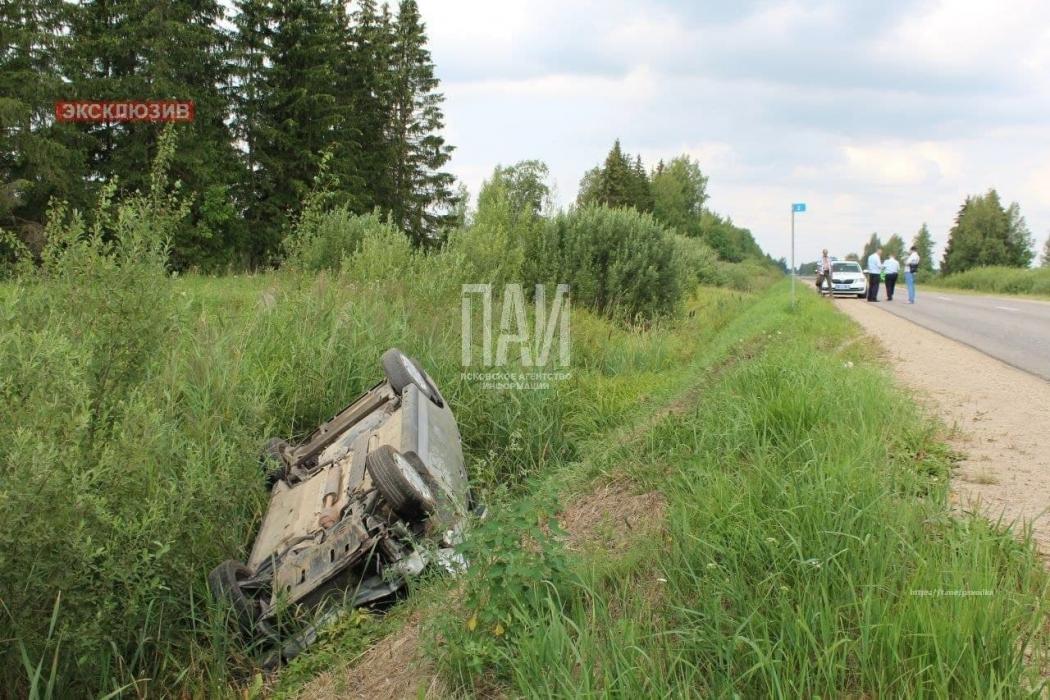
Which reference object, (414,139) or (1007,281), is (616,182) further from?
(1007,281)

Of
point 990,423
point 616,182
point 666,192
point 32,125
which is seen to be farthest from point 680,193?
point 990,423

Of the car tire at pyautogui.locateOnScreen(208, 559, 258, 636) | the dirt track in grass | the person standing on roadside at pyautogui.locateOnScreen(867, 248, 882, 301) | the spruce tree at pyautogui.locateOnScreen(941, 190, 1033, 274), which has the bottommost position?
the car tire at pyautogui.locateOnScreen(208, 559, 258, 636)

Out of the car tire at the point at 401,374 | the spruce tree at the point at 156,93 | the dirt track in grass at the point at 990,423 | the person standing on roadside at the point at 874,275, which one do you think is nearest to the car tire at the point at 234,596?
the car tire at the point at 401,374

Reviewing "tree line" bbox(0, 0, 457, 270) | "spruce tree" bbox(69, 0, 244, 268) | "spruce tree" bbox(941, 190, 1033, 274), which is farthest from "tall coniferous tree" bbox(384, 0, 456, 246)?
"spruce tree" bbox(941, 190, 1033, 274)

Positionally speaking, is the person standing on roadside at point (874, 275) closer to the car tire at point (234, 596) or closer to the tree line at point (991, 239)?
the car tire at point (234, 596)

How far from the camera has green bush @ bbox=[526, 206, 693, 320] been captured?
13.3 metres

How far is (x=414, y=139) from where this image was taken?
44594 millimetres

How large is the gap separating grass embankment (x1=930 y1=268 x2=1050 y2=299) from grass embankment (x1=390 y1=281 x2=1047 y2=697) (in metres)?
32.2

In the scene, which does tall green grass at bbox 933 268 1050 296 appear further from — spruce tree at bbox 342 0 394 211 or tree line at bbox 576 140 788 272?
spruce tree at bbox 342 0 394 211

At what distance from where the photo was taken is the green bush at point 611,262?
43.7 ft

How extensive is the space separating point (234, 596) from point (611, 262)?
10.9 meters

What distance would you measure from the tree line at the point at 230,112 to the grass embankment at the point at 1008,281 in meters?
30.5

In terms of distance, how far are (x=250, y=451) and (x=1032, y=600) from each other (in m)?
3.98

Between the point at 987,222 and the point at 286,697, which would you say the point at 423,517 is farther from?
the point at 987,222
